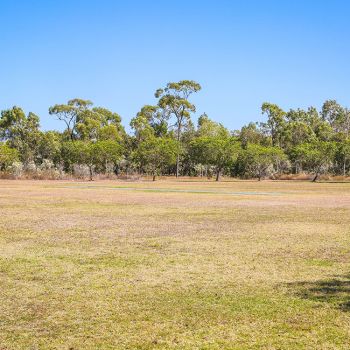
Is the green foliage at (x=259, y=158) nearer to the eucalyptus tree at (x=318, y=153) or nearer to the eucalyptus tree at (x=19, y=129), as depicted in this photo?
the eucalyptus tree at (x=318, y=153)

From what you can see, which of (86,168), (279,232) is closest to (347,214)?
(279,232)

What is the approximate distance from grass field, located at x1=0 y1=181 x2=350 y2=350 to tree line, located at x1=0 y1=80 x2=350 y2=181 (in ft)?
219

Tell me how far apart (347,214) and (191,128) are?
92.3 meters

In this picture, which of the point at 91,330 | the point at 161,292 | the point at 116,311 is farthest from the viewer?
the point at 161,292

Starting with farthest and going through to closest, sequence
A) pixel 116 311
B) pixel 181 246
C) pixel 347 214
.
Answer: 1. pixel 347 214
2. pixel 181 246
3. pixel 116 311

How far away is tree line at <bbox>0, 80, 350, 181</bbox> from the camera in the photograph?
84500mm

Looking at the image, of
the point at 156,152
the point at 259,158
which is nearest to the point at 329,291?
the point at 156,152

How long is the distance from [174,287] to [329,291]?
284cm

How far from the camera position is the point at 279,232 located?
16.0 meters

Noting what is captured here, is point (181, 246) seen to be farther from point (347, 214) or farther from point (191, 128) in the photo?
point (191, 128)

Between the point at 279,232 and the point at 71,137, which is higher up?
the point at 71,137

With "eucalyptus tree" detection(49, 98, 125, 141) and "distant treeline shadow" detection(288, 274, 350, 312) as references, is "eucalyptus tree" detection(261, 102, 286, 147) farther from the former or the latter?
"distant treeline shadow" detection(288, 274, 350, 312)

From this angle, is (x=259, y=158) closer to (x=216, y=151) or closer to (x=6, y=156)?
(x=216, y=151)

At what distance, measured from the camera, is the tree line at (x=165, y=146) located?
277 ft
